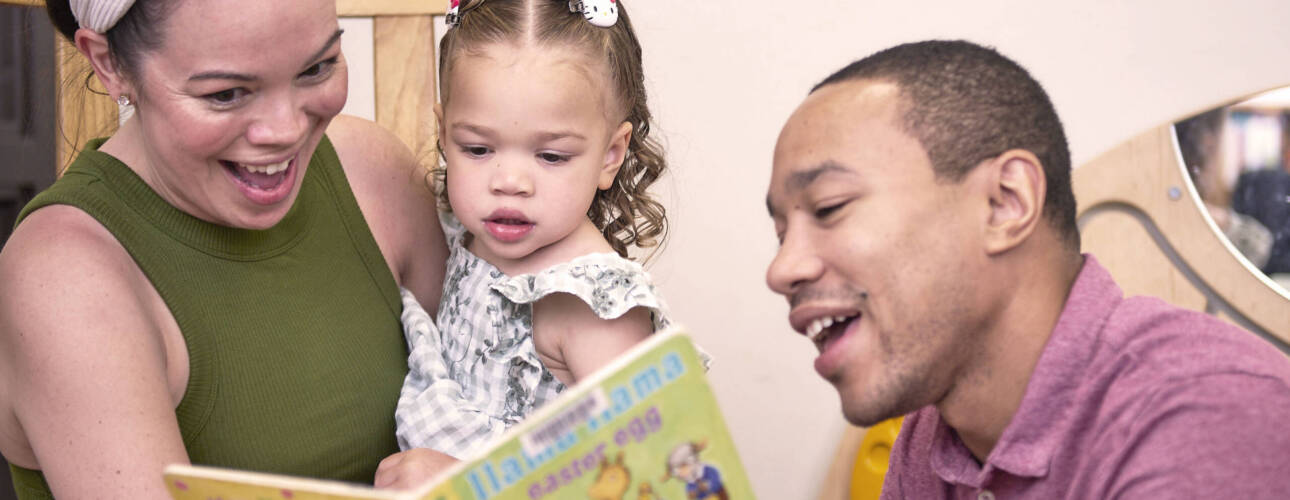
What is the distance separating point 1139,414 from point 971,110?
30cm

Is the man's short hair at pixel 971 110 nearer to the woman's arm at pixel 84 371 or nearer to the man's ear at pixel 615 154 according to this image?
the man's ear at pixel 615 154

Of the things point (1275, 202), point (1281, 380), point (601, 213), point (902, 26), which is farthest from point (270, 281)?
point (1275, 202)

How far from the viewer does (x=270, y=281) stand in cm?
134

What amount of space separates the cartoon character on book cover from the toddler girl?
1.73ft

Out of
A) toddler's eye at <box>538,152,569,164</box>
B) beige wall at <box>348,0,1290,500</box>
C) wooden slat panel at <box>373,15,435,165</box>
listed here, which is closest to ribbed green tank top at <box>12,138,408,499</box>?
toddler's eye at <box>538,152,569,164</box>

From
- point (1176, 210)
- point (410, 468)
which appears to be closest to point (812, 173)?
point (410, 468)

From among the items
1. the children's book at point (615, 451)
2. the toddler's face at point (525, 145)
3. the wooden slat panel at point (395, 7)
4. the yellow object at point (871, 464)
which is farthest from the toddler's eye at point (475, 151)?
the yellow object at point (871, 464)

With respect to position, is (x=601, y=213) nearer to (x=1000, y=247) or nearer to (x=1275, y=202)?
(x=1000, y=247)

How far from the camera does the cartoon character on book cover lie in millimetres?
795

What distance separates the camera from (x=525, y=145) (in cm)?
134

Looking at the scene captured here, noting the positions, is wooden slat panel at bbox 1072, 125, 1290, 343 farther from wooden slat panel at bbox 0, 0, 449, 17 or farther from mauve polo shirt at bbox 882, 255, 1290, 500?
wooden slat panel at bbox 0, 0, 449, 17

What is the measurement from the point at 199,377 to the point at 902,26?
141 centimetres

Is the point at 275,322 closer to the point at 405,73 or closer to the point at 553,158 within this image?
the point at 553,158

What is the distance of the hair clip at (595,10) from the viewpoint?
4.61 ft
